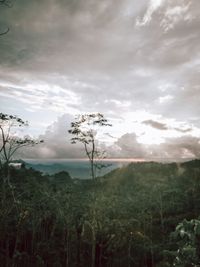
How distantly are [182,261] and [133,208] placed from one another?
60264mm

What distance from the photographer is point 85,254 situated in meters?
38.3

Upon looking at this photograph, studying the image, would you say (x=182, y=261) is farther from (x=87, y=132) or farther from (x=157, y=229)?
(x=157, y=229)

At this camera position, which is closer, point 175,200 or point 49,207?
point 49,207

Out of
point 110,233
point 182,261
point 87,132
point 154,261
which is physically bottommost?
point 154,261

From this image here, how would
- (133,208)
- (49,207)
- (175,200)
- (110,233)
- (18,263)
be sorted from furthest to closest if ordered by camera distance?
1. (175,200)
2. (133,208)
3. (49,207)
4. (110,233)
5. (18,263)

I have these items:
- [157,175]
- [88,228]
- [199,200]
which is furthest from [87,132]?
[157,175]

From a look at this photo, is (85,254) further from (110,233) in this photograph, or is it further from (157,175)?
(157,175)

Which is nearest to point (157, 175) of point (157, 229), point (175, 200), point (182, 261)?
point (175, 200)

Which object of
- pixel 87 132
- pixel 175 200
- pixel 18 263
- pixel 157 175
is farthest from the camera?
pixel 157 175

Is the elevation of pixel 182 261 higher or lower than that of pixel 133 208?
higher

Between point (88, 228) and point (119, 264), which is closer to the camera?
point (119, 264)

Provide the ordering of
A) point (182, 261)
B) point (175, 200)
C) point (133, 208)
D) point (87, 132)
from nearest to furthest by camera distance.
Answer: point (182, 261), point (87, 132), point (133, 208), point (175, 200)

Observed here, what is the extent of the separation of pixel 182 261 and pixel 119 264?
97.6ft

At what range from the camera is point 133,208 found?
66.8 m
